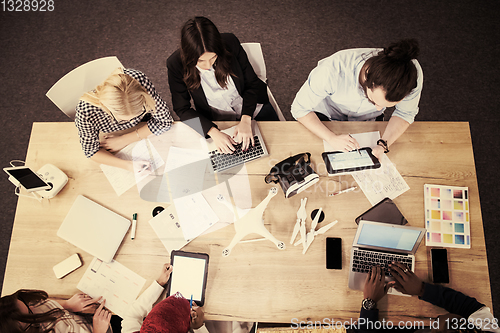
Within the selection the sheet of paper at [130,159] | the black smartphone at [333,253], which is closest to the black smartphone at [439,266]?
the black smartphone at [333,253]

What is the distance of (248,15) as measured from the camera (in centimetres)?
246

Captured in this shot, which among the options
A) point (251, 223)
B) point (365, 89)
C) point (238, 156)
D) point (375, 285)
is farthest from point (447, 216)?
point (238, 156)

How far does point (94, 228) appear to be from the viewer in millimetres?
1262

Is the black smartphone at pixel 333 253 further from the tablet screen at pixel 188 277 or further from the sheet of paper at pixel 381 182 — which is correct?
the tablet screen at pixel 188 277

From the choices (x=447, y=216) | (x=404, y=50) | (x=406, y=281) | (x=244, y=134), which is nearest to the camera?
(x=404, y=50)

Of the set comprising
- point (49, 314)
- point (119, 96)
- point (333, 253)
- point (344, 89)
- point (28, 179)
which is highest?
point (344, 89)

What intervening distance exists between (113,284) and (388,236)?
1167 millimetres

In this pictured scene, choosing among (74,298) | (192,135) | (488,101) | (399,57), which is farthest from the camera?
(488,101)

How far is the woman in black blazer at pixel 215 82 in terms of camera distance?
3.90 feet

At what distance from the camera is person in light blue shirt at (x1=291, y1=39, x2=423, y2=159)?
41.4 inches

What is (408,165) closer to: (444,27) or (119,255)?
(119,255)

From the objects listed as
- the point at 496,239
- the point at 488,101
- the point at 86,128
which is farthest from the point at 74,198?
the point at 488,101

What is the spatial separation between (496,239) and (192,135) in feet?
6.98

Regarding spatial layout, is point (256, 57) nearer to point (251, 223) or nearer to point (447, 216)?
point (251, 223)
